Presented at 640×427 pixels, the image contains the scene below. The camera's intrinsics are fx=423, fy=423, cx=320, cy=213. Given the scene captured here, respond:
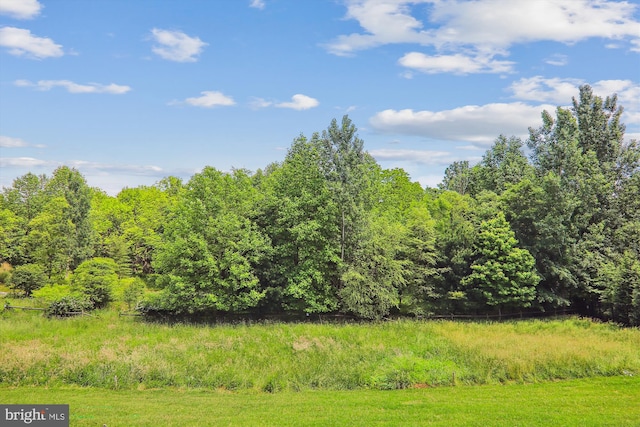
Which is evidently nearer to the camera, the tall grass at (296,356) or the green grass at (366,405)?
the green grass at (366,405)

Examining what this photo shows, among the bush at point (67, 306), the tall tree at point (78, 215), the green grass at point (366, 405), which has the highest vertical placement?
the tall tree at point (78, 215)

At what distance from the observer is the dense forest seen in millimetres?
32469

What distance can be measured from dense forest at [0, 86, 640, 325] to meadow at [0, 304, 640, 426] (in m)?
4.60

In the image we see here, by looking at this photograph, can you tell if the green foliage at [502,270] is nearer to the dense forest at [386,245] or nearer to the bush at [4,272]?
Result: the dense forest at [386,245]

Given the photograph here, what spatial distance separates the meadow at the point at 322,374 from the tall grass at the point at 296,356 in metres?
0.06

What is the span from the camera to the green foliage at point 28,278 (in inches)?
1608

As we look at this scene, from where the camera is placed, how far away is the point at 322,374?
69.1 feet

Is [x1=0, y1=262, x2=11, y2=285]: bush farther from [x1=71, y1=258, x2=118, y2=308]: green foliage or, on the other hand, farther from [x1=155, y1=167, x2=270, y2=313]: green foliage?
[x1=155, y1=167, x2=270, y2=313]: green foliage

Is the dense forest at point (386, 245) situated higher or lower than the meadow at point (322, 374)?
higher

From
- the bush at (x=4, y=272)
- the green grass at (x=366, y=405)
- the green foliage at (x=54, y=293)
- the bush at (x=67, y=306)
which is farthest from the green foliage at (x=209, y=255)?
the bush at (x=4, y=272)

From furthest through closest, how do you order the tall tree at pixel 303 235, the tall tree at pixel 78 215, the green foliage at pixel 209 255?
1. the tall tree at pixel 78 215
2. the tall tree at pixel 303 235
3. the green foliage at pixel 209 255

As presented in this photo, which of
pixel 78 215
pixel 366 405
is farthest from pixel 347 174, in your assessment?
pixel 78 215

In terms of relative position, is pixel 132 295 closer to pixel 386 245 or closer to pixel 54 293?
pixel 54 293

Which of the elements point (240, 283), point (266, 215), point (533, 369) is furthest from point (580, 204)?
point (240, 283)
